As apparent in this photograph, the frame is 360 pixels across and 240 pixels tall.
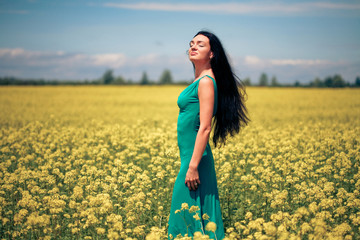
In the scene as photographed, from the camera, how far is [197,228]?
3.65 m

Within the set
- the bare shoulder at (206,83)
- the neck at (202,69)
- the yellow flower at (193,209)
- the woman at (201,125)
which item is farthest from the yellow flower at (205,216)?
the neck at (202,69)

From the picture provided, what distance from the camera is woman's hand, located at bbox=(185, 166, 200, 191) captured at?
342 centimetres

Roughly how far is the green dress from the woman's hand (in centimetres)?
16

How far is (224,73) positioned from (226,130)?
0.72 m

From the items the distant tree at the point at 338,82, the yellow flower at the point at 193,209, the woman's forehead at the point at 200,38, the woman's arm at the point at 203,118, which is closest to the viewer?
the woman's arm at the point at 203,118

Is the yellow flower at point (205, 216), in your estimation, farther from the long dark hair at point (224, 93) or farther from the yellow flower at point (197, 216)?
the long dark hair at point (224, 93)

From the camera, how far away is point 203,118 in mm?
3326

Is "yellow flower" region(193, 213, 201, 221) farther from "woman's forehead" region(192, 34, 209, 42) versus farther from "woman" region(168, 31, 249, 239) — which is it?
"woman's forehead" region(192, 34, 209, 42)

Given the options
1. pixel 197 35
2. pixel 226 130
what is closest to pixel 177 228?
pixel 226 130

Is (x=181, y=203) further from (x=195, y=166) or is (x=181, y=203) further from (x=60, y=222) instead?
(x=60, y=222)

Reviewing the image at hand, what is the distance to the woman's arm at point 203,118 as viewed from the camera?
3330mm

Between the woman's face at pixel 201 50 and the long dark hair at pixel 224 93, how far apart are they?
0.05 meters

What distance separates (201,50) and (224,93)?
0.60 meters

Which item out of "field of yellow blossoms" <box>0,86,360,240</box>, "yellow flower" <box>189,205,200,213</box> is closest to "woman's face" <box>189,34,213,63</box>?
"yellow flower" <box>189,205,200,213</box>
